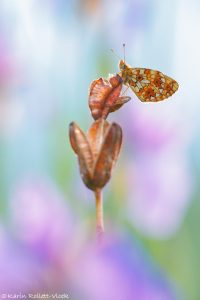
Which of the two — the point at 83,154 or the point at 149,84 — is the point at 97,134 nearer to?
the point at 83,154

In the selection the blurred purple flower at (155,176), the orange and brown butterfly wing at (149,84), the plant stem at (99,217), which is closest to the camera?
the plant stem at (99,217)

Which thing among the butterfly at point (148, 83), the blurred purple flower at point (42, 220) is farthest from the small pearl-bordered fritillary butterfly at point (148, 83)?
the blurred purple flower at point (42, 220)

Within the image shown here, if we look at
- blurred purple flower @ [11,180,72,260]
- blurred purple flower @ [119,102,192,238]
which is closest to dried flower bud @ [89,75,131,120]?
blurred purple flower @ [11,180,72,260]

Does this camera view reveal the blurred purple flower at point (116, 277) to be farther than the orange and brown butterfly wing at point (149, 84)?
No

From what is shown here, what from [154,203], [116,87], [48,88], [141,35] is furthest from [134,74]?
[48,88]

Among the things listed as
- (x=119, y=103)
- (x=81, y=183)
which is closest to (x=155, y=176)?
(x=81, y=183)

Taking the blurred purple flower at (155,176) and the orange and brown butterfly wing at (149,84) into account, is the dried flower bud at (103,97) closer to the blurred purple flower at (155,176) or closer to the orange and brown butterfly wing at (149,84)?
the orange and brown butterfly wing at (149,84)
